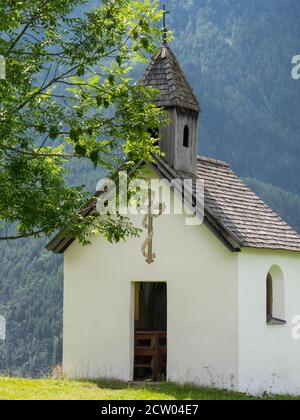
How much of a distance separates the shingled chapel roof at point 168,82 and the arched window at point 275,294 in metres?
4.20

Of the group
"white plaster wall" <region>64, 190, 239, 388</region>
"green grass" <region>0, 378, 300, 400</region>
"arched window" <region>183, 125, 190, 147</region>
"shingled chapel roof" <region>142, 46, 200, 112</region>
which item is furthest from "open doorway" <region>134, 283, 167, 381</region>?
"shingled chapel roof" <region>142, 46, 200, 112</region>

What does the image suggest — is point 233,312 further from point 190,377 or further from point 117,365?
point 117,365

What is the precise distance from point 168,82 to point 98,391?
728cm

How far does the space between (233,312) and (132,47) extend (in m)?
6.40

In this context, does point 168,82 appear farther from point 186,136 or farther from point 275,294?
point 275,294

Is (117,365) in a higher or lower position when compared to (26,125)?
lower

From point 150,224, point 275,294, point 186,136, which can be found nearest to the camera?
point 150,224

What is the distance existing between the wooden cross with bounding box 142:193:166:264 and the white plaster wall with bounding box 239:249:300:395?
6.82ft

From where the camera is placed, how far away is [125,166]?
1474 centimetres

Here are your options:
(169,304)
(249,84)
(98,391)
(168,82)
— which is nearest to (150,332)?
(169,304)

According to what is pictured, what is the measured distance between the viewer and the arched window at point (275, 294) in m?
20.0

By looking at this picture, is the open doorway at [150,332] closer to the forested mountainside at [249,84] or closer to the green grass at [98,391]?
the green grass at [98,391]

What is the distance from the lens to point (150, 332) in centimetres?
1948

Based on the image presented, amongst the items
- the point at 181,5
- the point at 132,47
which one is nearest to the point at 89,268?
the point at 132,47
